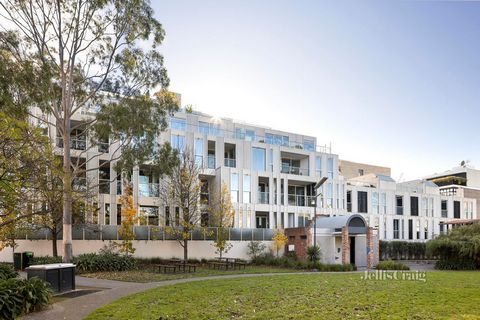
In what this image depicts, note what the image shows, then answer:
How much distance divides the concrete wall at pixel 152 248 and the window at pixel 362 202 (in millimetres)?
16586

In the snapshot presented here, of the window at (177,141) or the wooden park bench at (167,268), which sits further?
the window at (177,141)

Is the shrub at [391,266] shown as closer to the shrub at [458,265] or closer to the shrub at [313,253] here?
the shrub at [458,265]

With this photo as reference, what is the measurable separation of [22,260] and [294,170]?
24959mm

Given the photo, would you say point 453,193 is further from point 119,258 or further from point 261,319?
point 261,319

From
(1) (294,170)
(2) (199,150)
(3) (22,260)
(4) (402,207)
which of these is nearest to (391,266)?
(1) (294,170)

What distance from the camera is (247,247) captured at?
1270 inches

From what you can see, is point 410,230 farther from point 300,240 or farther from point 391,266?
point 391,266

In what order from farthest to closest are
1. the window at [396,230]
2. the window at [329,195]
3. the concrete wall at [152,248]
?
1. the window at [396,230]
2. the window at [329,195]
3. the concrete wall at [152,248]

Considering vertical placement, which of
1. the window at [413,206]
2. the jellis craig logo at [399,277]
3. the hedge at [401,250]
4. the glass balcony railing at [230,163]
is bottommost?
the hedge at [401,250]

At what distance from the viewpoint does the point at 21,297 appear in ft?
34.4

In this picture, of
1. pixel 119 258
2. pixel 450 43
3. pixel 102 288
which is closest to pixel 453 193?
pixel 450 43

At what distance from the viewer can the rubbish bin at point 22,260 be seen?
22.2 m

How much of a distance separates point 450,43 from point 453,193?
162 ft

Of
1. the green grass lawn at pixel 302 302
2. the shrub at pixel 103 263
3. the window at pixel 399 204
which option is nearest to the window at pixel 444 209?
the window at pixel 399 204
